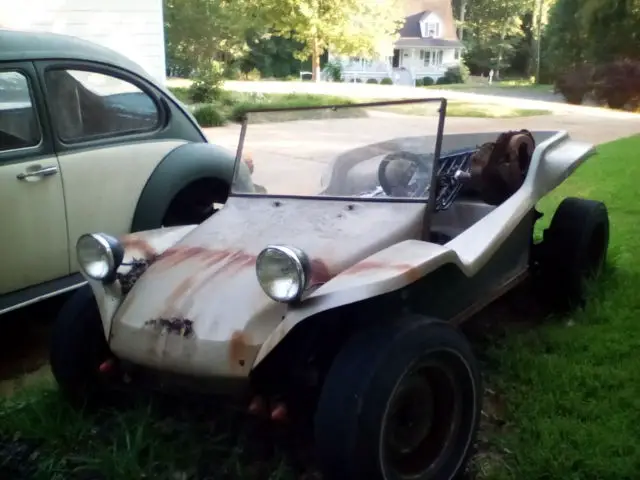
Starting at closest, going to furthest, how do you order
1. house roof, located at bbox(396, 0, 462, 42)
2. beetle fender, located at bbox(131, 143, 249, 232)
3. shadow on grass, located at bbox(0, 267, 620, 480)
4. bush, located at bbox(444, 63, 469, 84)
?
shadow on grass, located at bbox(0, 267, 620, 480), beetle fender, located at bbox(131, 143, 249, 232), bush, located at bbox(444, 63, 469, 84), house roof, located at bbox(396, 0, 462, 42)

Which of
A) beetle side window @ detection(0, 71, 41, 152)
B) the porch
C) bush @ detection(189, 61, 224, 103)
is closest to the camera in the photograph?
beetle side window @ detection(0, 71, 41, 152)

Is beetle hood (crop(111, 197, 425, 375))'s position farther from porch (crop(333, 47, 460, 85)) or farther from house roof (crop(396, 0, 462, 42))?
house roof (crop(396, 0, 462, 42))

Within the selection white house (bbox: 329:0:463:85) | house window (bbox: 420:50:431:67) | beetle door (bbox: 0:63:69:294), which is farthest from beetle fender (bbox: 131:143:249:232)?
house window (bbox: 420:50:431:67)

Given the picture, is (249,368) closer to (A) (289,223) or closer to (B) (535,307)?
(A) (289,223)

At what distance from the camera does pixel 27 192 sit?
3971 mm

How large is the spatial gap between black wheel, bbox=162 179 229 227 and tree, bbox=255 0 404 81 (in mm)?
20737

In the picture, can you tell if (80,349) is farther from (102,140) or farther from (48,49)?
(48,49)

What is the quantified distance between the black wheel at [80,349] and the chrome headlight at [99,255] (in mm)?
186

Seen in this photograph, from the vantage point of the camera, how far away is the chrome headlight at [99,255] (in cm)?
310

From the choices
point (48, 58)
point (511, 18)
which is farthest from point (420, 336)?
point (511, 18)

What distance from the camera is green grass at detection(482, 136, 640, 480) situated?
292cm

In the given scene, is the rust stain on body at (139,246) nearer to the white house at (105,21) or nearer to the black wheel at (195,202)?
the black wheel at (195,202)

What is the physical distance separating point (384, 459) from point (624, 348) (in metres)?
1.82

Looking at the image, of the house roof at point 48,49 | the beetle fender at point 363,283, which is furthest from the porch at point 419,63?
the beetle fender at point 363,283
